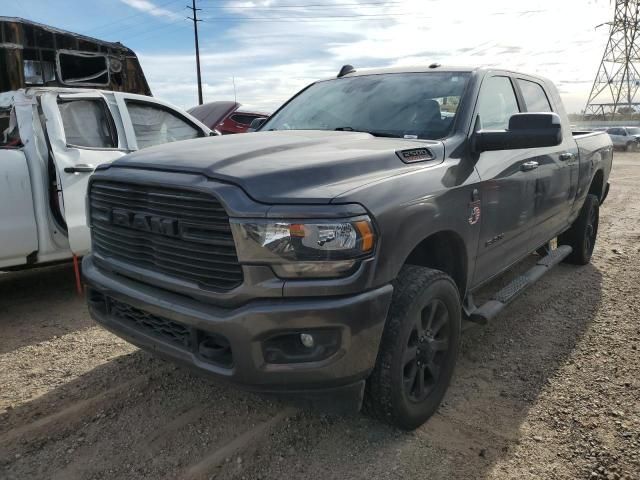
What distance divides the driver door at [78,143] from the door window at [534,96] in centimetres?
360

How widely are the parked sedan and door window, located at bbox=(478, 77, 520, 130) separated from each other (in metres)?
30.2

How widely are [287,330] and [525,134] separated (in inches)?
70.9

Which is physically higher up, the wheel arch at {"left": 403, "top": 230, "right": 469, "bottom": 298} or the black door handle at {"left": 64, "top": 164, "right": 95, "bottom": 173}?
the black door handle at {"left": 64, "top": 164, "right": 95, "bottom": 173}

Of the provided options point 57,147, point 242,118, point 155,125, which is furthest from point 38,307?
point 242,118

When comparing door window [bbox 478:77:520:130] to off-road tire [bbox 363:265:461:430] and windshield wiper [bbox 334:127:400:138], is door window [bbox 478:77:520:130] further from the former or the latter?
off-road tire [bbox 363:265:461:430]

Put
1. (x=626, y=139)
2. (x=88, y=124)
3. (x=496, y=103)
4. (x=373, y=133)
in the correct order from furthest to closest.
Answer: (x=626, y=139)
(x=88, y=124)
(x=496, y=103)
(x=373, y=133)

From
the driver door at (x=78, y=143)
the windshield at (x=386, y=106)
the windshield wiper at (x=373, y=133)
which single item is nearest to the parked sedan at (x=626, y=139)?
the windshield at (x=386, y=106)

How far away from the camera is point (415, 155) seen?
2.85 meters

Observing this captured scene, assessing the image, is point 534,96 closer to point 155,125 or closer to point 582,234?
point 582,234

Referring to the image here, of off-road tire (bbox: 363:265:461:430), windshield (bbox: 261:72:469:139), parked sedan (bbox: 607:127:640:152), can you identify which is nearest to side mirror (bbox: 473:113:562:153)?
windshield (bbox: 261:72:469:139)

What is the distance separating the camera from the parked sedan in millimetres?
30000

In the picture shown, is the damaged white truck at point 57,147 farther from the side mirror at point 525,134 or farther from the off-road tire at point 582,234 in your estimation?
the off-road tire at point 582,234

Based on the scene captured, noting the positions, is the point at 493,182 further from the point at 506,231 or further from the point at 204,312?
the point at 204,312

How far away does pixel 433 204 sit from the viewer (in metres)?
2.69
